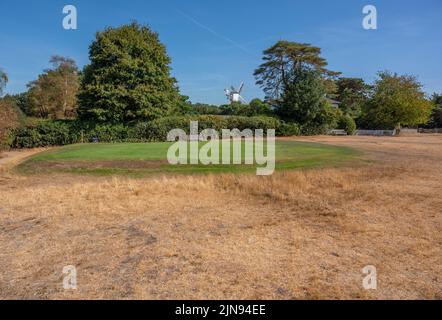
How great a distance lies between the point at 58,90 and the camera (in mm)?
40031

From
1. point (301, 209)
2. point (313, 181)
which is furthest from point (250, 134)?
point (301, 209)

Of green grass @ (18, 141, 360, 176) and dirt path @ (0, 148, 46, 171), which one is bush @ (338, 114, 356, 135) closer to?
green grass @ (18, 141, 360, 176)

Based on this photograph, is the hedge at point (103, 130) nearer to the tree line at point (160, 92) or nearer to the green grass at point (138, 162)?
the tree line at point (160, 92)

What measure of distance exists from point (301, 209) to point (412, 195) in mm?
2548

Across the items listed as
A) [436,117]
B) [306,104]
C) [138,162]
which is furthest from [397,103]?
[138,162]

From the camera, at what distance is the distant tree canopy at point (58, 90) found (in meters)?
40.1

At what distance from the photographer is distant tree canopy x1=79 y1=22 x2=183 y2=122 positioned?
80.4 feet

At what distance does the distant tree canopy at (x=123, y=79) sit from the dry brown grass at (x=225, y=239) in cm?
1762

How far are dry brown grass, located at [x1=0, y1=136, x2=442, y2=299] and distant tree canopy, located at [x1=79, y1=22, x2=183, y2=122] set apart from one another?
1762 centimetres

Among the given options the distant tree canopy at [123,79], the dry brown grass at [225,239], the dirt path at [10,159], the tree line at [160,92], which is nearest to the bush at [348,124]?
the tree line at [160,92]

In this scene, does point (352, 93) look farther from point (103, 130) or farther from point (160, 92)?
point (103, 130)

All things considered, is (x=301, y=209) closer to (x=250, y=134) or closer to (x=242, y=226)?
(x=242, y=226)

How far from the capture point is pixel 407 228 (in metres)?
4.70

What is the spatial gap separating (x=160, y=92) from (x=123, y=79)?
119 inches
